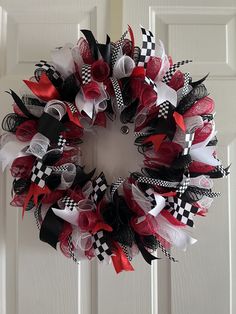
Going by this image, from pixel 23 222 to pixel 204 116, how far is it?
0.53 m

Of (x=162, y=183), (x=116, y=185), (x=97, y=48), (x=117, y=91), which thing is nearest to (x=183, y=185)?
(x=162, y=183)

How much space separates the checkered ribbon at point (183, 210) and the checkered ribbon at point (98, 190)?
16 cm

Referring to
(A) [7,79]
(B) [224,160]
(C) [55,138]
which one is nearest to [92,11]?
(A) [7,79]

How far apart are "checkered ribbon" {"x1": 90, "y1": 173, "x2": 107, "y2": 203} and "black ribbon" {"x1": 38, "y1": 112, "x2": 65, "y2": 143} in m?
0.14

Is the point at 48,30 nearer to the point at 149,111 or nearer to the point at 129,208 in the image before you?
the point at 149,111

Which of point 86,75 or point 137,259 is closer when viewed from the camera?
point 86,75

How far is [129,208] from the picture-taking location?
895mm

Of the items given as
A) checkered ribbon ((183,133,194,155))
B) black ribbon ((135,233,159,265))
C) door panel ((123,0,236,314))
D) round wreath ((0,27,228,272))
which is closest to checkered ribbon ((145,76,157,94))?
round wreath ((0,27,228,272))

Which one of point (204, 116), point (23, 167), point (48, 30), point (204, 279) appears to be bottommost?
point (204, 279)

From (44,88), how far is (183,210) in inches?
15.8

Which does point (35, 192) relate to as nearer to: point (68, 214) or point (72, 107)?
point (68, 214)

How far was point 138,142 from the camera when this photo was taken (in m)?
0.92

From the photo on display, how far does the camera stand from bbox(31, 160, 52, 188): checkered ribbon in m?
0.86

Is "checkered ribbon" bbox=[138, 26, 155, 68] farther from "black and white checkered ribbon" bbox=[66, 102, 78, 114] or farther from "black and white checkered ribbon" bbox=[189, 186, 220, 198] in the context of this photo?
"black and white checkered ribbon" bbox=[189, 186, 220, 198]
